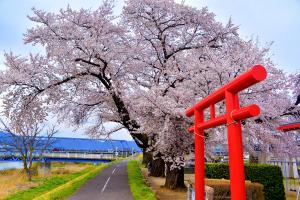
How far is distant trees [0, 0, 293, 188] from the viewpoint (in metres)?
13.7

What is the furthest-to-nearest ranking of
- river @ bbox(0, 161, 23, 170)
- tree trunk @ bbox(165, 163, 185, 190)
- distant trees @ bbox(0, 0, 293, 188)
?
river @ bbox(0, 161, 23, 170), tree trunk @ bbox(165, 163, 185, 190), distant trees @ bbox(0, 0, 293, 188)

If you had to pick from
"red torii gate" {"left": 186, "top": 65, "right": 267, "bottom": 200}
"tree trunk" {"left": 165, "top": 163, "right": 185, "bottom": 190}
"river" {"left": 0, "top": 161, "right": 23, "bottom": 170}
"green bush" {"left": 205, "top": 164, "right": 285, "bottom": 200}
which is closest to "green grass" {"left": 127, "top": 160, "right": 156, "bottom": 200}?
"tree trunk" {"left": 165, "top": 163, "right": 185, "bottom": 190}

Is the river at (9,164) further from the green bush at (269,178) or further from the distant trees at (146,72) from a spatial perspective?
the green bush at (269,178)

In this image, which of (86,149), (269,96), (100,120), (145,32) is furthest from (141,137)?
(86,149)

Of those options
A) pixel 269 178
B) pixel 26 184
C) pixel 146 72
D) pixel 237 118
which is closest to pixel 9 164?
pixel 26 184

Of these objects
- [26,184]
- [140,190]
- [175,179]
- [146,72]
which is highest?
[146,72]

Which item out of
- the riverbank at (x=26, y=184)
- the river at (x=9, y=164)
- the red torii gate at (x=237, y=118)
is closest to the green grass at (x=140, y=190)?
the riverbank at (x=26, y=184)

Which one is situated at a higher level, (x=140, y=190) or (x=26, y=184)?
(x=140, y=190)

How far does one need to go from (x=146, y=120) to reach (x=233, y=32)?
7.23 m

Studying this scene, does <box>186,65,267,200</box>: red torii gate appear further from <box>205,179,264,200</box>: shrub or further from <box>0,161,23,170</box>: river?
<box>0,161,23,170</box>: river

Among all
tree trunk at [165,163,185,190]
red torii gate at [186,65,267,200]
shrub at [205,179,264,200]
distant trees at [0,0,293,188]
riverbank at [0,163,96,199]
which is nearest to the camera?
red torii gate at [186,65,267,200]

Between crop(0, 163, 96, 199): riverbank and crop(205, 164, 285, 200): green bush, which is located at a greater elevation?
crop(205, 164, 285, 200): green bush

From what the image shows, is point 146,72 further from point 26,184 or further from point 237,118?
point 237,118

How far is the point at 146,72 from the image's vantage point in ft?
69.4
